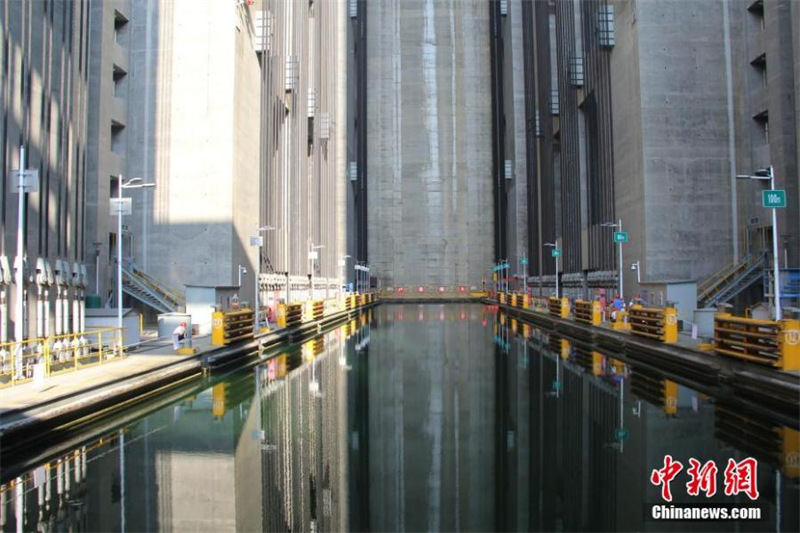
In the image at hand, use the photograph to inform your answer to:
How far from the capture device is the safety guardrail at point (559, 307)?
3641cm

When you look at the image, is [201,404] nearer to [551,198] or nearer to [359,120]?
[551,198]

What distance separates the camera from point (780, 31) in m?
33.1

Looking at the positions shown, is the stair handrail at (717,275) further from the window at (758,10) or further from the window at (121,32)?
the window at (121,32)

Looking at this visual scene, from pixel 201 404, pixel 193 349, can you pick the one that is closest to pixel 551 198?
pixel 193 349

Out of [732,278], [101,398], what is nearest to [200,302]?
[101,398]

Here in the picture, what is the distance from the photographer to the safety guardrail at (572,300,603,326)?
2939cm

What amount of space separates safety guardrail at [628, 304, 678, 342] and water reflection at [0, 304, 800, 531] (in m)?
4.97

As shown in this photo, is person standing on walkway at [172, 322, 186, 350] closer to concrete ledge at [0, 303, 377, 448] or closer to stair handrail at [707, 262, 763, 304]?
concrete ledge at [0, 303, 377, 448]

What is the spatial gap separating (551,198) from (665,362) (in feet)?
140

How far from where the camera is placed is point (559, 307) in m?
37.6

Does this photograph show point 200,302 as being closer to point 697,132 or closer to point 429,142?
point 697,132

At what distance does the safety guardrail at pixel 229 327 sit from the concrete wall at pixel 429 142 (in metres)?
58.7

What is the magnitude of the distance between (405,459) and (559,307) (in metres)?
30.3

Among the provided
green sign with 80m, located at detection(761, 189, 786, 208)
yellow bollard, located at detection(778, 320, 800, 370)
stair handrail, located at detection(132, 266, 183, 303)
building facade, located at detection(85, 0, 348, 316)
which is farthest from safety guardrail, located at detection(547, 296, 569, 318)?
yellow bollard, located at detection(778, 320, 800, 370)
